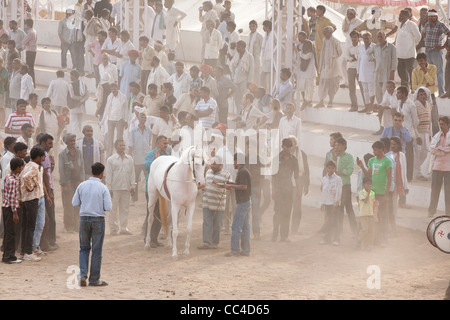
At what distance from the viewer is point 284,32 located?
68.7ft

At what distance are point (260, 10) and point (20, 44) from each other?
8.58m

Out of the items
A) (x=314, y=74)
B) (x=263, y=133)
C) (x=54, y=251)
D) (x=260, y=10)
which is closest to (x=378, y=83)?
(x=314, y=74)

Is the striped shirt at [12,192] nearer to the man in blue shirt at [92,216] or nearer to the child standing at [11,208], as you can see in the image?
the child standing at [11,208]

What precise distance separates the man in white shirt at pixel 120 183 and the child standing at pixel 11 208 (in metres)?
2.82

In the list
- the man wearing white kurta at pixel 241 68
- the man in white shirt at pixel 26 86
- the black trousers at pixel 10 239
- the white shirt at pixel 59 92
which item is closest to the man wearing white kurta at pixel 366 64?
the man wearing white kurta at pixel 241 68

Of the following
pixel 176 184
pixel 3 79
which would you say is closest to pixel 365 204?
pixel 176 184

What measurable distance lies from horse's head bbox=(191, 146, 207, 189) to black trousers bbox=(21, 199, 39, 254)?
7.99 feet

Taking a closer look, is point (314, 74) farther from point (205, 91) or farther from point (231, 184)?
point (231, 184)

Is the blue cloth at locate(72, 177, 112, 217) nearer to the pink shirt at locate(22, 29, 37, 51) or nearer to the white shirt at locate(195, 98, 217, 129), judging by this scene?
the white shirt at locate(195, 98, 217, 129)

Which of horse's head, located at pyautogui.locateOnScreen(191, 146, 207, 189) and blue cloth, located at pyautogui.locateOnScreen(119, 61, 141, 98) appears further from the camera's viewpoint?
blue cloth, located at pyautogui.locateOnScreen(119, 61, 141, 98)

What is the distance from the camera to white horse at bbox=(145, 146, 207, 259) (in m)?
13.9

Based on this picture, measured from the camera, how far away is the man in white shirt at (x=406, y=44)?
777 inches

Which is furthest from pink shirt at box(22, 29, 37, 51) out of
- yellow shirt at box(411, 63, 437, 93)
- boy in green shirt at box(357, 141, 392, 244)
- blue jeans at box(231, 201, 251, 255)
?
boy in green shirt at box(357, 141, 392, 244)

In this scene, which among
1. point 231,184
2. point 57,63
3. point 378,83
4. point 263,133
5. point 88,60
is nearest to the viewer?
point 231,184
